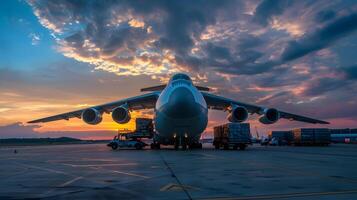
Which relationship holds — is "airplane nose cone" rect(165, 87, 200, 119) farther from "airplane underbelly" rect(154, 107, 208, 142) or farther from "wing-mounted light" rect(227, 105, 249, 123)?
"wing-mounted light" rect(227, 105, 249, 123)

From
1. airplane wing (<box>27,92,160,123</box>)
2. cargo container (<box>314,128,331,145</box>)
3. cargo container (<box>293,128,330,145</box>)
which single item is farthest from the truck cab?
cargo container (<box>314,128,331,145</box>)

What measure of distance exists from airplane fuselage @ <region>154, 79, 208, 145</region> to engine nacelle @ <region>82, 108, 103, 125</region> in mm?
5535

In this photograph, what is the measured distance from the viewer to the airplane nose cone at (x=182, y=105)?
23734mm

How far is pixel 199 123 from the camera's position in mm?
26156

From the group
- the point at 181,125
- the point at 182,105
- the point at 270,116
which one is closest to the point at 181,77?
the point at 181,125

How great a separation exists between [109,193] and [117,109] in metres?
22.7

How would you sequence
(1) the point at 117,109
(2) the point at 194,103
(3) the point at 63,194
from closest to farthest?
(3) the point at 63,194 → (2) the point at 194,103 → (1) the point at 117,109

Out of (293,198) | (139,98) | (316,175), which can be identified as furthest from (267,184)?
(139,98)

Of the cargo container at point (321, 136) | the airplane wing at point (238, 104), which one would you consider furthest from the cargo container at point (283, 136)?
the airplane wing at point (238, 104)

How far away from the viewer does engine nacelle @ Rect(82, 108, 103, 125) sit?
30.3m

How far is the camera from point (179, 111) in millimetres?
24156

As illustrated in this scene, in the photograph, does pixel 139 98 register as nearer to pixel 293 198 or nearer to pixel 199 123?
pixel 199 123

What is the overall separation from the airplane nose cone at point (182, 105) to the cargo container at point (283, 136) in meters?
27.2

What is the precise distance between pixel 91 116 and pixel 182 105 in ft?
33.3
